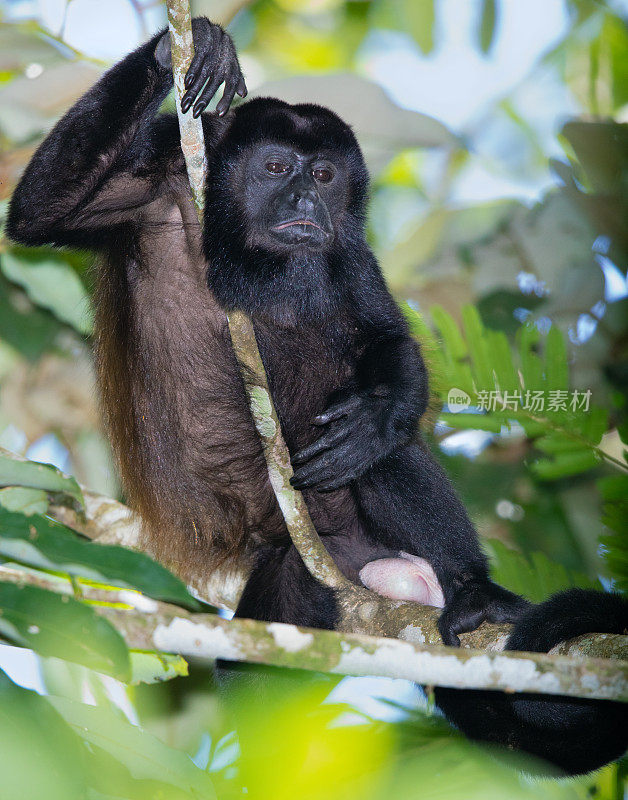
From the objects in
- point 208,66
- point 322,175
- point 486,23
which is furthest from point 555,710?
point 486,23

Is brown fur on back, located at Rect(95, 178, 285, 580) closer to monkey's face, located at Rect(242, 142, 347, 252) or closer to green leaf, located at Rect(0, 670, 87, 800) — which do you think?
monkey's face, located at Rect(242, 142, 347, 252)

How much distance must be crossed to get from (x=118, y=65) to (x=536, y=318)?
2.44 meters

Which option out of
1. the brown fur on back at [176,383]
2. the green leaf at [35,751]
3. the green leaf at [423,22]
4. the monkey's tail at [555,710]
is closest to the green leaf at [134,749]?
the green leaf at [35,751]

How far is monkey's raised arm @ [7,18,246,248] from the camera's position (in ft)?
7.75

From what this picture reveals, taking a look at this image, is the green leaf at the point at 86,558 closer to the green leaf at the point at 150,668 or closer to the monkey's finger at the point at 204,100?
the green leaf at the point at 150,668

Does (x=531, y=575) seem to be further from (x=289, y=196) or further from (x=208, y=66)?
(x=208, y=66)

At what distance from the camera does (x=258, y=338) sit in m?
2.70

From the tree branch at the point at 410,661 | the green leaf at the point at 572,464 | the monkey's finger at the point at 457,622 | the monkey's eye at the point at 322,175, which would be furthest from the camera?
the green leaf at the point at 572,464

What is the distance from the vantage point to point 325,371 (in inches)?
109

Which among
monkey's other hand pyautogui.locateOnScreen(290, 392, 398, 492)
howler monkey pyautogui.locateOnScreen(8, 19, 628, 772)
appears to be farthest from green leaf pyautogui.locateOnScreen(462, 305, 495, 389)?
monkey's other hand pyautogui.locateOnScreen(290, 392, 398, 492)

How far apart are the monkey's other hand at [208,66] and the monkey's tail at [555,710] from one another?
146cm

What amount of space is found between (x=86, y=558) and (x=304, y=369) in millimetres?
1554

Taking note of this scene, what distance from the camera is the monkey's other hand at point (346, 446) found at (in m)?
2.51

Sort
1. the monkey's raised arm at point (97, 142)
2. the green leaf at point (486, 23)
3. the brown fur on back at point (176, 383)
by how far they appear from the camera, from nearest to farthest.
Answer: the monkey's raised arm at point (97, 142)
the brown fur on back at point (176, 383)
the green leaf at point (486, 23)
